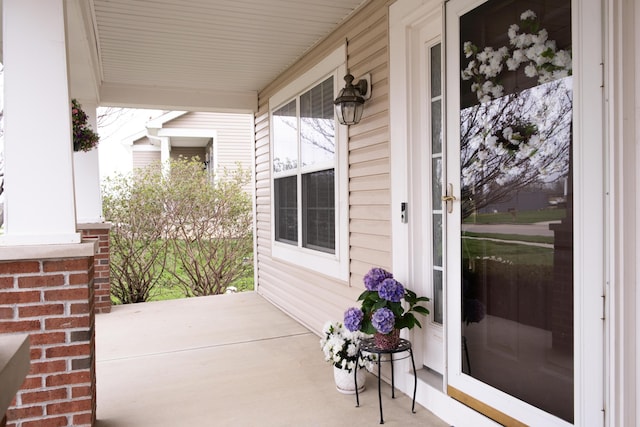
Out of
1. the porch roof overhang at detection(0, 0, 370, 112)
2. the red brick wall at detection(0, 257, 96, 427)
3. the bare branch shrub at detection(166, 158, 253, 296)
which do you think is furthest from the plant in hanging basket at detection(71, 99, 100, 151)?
the bare branch shrub at detection(166, 158, 253, 296)

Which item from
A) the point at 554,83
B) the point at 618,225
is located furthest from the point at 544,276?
the point at 554,83

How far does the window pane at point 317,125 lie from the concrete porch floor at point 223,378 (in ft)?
5.36

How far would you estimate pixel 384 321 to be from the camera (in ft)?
8.36

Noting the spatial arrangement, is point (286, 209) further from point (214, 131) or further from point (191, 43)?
point (214, 131)

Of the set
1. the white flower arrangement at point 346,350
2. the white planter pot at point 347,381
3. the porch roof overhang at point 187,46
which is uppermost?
the porch roof overhang at point 187,46

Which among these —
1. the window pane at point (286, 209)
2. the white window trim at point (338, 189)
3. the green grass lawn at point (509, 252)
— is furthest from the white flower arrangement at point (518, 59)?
the window pane at point (286, 209)

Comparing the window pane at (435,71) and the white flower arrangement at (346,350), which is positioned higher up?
the window pane at (435,71)

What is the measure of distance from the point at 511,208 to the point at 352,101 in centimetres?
156

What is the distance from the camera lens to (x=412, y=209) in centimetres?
286

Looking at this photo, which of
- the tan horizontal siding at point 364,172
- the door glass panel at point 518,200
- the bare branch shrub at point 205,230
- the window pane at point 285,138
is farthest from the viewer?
the bare branch shrub at point 205,230

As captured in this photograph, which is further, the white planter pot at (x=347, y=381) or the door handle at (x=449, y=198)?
the white planter pot at (x=347, y=381)

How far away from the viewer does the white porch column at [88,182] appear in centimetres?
515

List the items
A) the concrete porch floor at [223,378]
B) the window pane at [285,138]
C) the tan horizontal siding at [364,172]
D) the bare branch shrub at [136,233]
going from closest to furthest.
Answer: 1. the concrete porch floor at [223,378]
2. the tan horizontal siding at [364,172]
3. the window pane at [285,138]
4. the bare branch shrub at [136,233]

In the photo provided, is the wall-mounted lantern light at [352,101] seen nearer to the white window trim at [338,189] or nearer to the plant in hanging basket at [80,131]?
the white window trim at [338,189]
